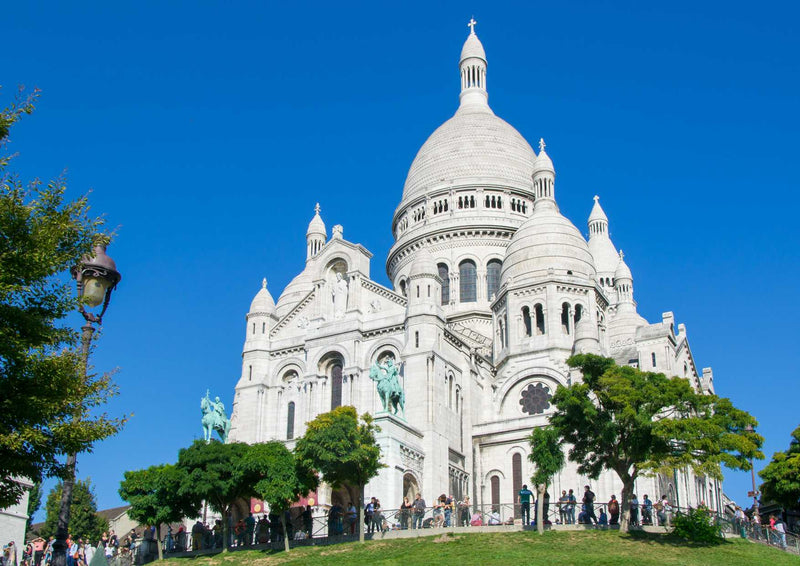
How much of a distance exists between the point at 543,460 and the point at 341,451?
27.2 ft

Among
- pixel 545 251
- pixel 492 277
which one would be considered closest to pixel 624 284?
pixel 492 277

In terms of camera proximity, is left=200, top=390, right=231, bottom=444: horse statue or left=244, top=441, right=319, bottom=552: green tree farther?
left=200, top=390, right=231, bottom=444: horse statue

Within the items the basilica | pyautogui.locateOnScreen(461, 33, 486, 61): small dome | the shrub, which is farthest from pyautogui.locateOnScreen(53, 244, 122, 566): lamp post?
pyautogui.locateOnScreen(461, 33, 486, 61): small dome

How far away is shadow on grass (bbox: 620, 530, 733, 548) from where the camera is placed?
114ft

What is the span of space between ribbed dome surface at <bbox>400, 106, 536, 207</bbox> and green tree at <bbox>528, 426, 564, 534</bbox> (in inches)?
1660

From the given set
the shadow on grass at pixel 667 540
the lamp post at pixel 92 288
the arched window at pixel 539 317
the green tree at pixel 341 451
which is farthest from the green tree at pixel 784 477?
the lamp post at pixel 92 288

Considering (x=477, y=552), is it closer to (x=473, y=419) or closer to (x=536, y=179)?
(x=473, y=419)

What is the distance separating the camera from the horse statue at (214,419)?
53312 mm

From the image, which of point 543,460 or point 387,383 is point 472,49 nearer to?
point 387,383

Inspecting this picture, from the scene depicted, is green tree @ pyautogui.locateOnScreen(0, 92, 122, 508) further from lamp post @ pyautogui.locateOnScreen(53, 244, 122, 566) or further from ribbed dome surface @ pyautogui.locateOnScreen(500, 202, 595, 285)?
ribbed dome surface @ pyautogui.locateOnScreen(500, 202, 595, 285)

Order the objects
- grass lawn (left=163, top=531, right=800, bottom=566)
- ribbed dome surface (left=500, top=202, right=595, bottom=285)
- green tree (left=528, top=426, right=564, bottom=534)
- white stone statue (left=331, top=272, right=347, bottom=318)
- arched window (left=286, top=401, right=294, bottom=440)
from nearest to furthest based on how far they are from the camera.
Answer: grass lawn (left=163, top=531, right=800, bottom=566), green tree (left=528, top=426, right=564, bottom=534), arched window (left=286, top=401, right=294, bottom=440), white stone statue (left=331, top=272, right=347, bottom=318), ribbed dome surface (left=500, top=202, right=595, bottom=285)

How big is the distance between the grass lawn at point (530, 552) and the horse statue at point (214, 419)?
15783mm

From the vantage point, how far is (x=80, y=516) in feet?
221

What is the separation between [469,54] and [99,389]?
253ft
